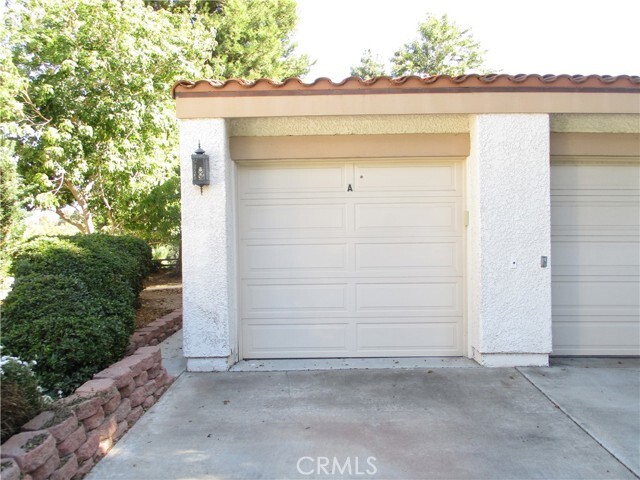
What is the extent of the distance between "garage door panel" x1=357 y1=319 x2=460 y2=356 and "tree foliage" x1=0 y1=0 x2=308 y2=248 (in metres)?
6.66

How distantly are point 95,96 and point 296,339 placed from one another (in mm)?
7111

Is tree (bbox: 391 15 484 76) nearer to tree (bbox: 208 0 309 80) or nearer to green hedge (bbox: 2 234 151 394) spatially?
tree (bbox: 208 0 309 80)

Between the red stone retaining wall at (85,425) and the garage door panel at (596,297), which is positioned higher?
the garage door panel at (596,297)

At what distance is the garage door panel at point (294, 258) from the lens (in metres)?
5.48

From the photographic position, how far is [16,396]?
286 cm

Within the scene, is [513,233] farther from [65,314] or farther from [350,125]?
Answer: [65,314]

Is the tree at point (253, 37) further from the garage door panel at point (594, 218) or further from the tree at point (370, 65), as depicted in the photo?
the garage door panel at point (594, 218)

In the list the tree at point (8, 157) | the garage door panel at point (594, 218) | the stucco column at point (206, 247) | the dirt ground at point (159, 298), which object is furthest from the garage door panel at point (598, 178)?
the tree at point (8, 157)

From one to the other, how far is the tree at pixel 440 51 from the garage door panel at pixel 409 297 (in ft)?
78.8

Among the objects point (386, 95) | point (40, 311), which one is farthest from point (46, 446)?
point (386, 95)

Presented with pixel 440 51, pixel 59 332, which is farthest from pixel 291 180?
pixel 440 51

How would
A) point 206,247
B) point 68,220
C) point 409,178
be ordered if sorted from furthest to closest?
point 68,220, point 409,178, point 206,247

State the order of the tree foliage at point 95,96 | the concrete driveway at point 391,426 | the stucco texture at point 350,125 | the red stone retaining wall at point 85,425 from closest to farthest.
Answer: the red stone retaining wall at point 85,425, the concrete driveway at point 391,426, the stucco texture at point 350,125, the tree foliage at point 95,96

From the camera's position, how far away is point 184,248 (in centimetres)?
504
